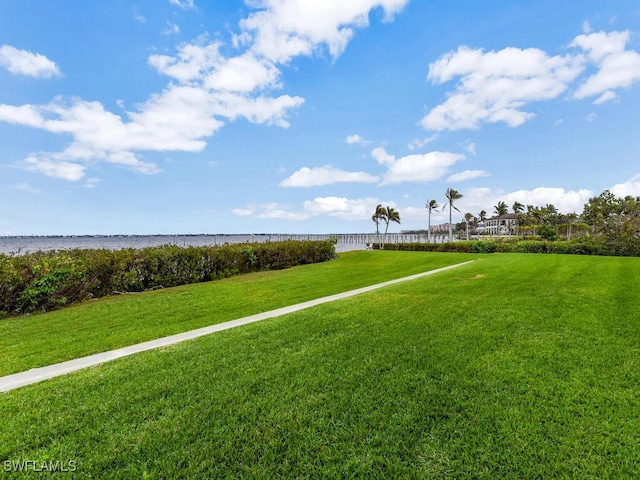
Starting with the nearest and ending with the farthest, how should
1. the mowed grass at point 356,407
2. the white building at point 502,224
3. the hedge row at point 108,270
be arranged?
the mowed grass at point 356,407, the hedge row at point 108,270, the white building at point 502,224

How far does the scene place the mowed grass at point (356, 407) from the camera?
6.97 feet

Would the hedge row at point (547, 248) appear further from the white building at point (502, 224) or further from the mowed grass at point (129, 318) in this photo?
the white building at point (502, 224)

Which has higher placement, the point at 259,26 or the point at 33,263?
the point at 259,26

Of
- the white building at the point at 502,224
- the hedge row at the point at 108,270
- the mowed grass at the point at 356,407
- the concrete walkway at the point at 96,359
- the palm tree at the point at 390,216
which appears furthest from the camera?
the white building at the point at 502,224

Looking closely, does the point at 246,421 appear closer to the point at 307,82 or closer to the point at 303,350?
the point at 303,350

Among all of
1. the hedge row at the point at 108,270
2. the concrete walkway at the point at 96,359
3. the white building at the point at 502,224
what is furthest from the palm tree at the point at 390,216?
the white building at the point at 502,224

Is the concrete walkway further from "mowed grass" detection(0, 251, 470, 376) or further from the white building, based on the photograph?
the white building

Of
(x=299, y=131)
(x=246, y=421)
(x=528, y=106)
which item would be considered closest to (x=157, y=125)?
(x=299, y=131)

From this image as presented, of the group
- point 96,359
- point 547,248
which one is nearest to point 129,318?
point 96,359

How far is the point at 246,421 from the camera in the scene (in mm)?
2570

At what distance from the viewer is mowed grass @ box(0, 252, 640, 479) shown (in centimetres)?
212

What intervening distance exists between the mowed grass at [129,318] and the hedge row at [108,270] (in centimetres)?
70

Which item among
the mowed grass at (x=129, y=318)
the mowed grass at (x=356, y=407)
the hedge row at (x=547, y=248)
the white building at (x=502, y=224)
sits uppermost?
the white building at (x=502, y=224)

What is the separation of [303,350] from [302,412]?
1.47m
